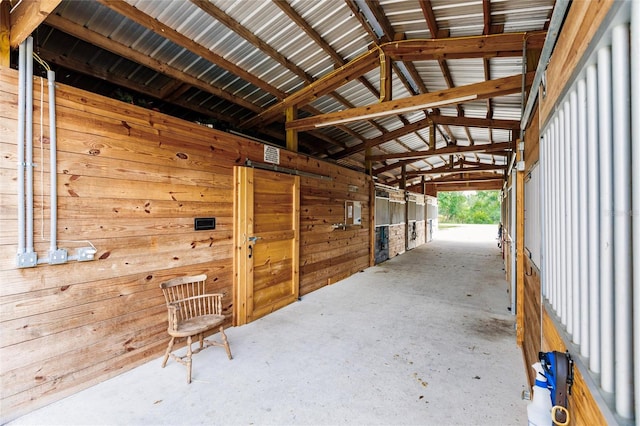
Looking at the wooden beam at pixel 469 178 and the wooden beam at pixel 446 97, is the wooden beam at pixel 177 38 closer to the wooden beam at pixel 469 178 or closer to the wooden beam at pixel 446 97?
the wooden beam at pixel 446 97

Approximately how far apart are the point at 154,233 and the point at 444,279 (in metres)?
5.47

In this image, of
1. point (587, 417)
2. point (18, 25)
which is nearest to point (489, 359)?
point (587, 417)

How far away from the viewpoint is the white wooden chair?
2.39m

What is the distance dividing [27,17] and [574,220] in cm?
321

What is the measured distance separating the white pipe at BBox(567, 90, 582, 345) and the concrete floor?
136 cm

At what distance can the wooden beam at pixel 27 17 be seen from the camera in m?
1.74

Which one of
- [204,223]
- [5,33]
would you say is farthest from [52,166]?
[204,223]

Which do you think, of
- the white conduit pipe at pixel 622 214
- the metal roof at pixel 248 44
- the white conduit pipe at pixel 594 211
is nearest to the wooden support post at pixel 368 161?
the metal roof at pixel 248 44

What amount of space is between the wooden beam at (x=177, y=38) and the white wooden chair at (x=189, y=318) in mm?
2352

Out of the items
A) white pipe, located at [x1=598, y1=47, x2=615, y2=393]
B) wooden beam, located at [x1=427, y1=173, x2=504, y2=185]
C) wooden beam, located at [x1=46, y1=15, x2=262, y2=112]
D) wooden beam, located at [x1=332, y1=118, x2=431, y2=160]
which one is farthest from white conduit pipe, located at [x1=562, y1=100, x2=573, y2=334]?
wooden beam, located at [x1=427, y1=173, x2=504, y2=185]

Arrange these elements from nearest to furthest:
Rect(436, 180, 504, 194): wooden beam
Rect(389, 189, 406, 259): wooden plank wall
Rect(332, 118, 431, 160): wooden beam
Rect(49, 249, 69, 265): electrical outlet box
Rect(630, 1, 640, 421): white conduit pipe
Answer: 1. Rect(630, 1, 640, 421): white conduit pipe
2. Rect(49, 249, 69, 265): electrical outlet box
3. Rect(332, 118, 431, 160): wooden beam
4. Rect(389, 189, 406, 259): wooden plank wall
5. Rect(436, 180, 504, 194): wooden beam

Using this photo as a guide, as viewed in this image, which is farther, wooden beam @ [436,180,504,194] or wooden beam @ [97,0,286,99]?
wooden beam @ [436,180,504,194]

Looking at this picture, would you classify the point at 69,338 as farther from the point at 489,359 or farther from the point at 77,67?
the point at 489,359

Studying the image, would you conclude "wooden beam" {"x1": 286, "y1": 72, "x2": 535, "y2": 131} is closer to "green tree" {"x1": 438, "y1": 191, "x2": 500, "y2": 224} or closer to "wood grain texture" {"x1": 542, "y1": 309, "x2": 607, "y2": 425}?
"wood grain texture" {"x1": 542, "y1": 309, "x2": 607, "y2": 425}
